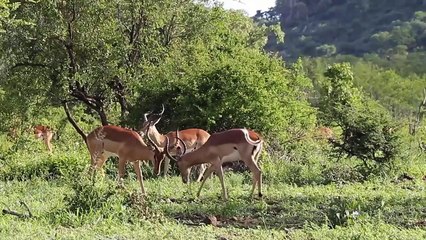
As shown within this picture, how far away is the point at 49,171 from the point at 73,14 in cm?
363

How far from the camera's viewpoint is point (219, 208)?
350 inches

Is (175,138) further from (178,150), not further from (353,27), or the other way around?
(353,27)

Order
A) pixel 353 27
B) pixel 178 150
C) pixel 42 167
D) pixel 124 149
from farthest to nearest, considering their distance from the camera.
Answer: pixel 353 27 < pixel 42 167 < pixel 178 150 < pixel 124 149

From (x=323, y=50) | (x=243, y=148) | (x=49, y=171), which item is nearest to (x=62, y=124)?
(x=49, y=171)

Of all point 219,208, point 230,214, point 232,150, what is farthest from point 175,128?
point 230,214

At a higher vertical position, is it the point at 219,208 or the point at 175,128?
the point at 175,128

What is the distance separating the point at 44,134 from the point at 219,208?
10.7 metres

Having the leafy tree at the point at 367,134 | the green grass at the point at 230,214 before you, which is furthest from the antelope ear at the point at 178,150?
the leafy tree at the point at 367,134

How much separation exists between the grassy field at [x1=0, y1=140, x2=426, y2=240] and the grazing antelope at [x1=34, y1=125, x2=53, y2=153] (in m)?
5.72

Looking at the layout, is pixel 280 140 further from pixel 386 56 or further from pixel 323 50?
pixel 323 50

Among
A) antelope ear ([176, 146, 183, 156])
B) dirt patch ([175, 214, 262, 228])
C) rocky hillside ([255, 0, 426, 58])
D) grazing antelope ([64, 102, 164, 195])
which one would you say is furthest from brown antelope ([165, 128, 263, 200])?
rocky hillside ([255, 0, 426, 58])

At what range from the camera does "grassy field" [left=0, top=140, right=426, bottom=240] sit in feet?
22.7

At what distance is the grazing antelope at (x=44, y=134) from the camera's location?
59.6ft

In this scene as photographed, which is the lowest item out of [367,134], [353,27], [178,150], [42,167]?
[42,167]
